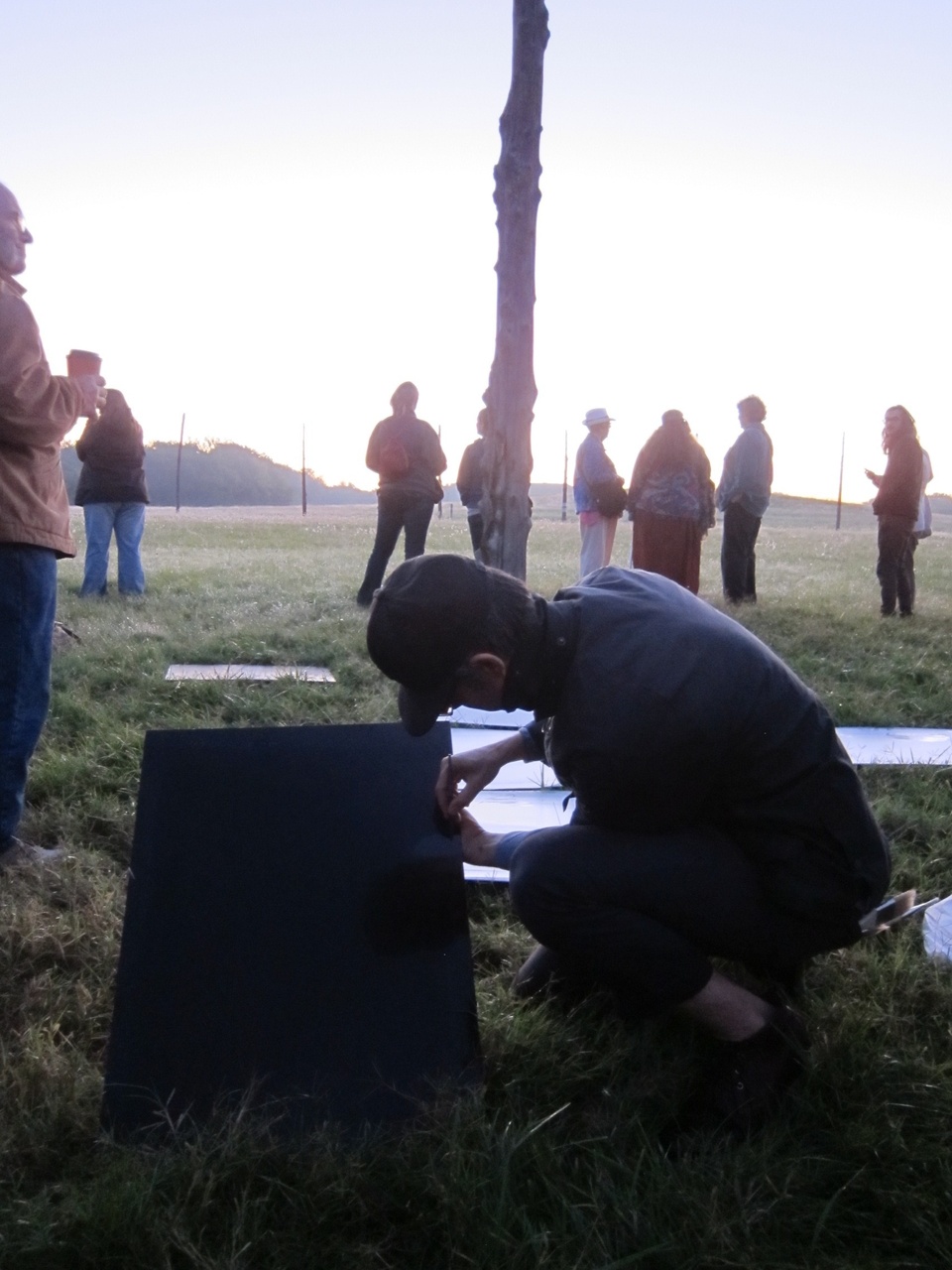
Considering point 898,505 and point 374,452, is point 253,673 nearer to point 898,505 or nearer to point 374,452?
point 374,452

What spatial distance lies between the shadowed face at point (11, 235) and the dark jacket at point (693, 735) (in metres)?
Result: 1.75

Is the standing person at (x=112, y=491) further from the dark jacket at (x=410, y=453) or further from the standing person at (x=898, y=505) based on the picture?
the standing person at (x=898, y=505)

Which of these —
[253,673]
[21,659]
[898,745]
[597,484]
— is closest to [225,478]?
[597,484]

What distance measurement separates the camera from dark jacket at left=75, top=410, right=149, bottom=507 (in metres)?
9.07

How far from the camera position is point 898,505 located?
890 cm

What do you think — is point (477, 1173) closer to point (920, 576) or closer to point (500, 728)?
point (500, 728)

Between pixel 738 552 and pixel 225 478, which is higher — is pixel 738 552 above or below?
below

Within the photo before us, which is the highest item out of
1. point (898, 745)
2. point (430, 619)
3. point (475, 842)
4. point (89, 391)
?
point (89, 391)

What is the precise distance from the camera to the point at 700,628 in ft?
7.22

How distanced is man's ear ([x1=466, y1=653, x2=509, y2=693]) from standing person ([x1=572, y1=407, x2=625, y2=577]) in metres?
6.65

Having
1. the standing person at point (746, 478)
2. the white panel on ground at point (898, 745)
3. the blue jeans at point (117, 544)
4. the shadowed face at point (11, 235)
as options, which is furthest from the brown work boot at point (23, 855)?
the standing person at point (746, 478)

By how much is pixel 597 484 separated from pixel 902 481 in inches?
96.9

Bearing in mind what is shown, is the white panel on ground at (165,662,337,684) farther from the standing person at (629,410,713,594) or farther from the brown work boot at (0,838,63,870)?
the standing person at (629,410,713,594)

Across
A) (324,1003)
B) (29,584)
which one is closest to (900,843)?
(324,1003)
